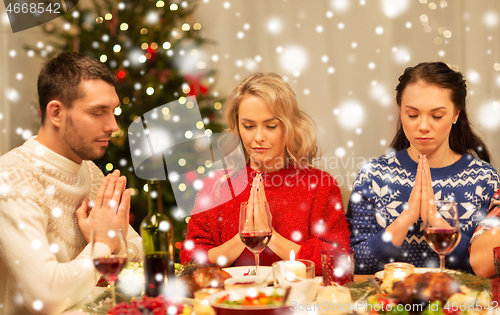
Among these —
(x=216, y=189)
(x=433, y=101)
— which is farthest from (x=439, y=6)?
(x=216, y=189)

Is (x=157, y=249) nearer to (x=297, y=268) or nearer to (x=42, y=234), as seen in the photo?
(x=297, y=268)

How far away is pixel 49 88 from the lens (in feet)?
5.47

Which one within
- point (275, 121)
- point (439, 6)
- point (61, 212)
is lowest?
point (61, 212)

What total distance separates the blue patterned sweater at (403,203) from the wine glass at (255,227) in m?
0.76

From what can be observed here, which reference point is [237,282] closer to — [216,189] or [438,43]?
[216,189]

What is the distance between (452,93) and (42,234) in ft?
5.89

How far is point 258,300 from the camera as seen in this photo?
3.10 feet

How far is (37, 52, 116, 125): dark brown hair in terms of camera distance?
65.4 inches

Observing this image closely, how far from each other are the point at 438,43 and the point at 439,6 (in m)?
0.23

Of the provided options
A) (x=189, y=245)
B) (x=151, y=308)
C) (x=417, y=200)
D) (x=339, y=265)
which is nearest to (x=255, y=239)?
(x=339, y=265)

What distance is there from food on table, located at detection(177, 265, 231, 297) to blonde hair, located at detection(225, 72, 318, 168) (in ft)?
3.05

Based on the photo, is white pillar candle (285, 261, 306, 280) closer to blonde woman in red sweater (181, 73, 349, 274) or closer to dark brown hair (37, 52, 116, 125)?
blonde woman in red sweater (181, 73, 349, 274)

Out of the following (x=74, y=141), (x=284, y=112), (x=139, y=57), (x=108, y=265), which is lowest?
(x=108, y=265)

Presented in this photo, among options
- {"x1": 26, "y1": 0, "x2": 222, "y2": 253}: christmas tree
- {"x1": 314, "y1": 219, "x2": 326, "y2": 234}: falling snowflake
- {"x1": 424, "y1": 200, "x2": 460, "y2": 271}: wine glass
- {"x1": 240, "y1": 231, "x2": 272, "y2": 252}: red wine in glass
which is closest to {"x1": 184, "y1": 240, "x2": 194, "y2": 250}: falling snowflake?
{"x1": 314, "y1": 219, "x2": 326, "y2": 234}: falling snowflake
